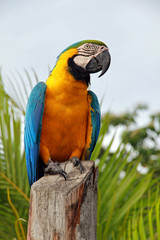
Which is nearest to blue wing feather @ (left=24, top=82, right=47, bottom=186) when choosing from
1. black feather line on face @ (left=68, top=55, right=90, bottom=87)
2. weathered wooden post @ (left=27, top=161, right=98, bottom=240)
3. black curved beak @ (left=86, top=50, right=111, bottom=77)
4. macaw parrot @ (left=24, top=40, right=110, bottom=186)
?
macaw parrot @ (left=24, top=40, right=110, bottom=186)

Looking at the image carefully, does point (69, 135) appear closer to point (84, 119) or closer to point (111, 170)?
point (84, 119)

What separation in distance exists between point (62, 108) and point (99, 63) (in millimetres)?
422

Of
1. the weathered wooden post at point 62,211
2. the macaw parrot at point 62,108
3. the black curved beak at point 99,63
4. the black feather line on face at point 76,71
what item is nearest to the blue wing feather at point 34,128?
the macaw parrot at point 62,108

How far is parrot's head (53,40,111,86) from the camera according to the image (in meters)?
2.19

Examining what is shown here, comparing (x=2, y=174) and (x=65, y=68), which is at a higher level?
(x=65, y=68)

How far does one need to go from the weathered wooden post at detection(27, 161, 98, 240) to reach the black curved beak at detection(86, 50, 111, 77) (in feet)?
3.25

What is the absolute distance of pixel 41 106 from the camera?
7.20 ft

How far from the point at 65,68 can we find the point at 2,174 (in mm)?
1109

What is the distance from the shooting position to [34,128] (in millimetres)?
2188

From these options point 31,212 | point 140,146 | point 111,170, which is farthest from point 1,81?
point 140,146

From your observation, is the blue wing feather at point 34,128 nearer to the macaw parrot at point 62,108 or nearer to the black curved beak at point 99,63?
the macaw parrot at point 62,108

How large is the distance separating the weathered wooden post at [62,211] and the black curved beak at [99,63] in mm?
991

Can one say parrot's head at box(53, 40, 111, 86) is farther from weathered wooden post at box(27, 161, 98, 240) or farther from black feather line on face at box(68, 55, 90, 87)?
weathered wooden post at box(27, 161, 98, 240)

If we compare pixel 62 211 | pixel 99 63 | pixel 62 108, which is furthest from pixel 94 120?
pixel 62 211
